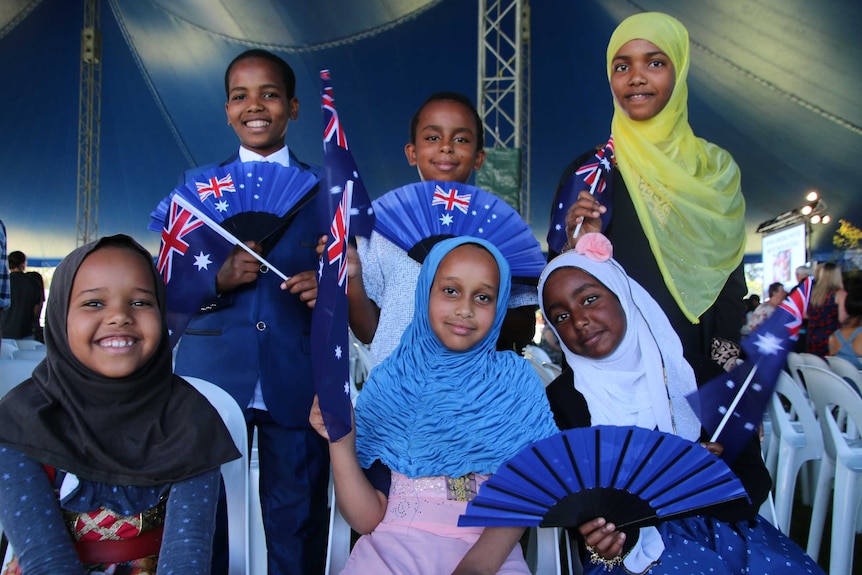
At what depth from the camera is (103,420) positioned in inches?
50.9

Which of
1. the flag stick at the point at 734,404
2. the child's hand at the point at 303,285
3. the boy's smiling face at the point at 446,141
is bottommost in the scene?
the flag stick at the point at 734,404

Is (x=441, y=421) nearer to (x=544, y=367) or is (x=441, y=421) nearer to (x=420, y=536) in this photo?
(x=420, y=536)

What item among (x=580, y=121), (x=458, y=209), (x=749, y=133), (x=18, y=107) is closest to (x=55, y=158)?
(x=18, y=107)

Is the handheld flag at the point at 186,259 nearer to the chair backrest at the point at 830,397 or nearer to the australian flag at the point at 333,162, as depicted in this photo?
the australian flag at the point at 333,162

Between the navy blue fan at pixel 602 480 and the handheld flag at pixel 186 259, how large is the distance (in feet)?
2.57

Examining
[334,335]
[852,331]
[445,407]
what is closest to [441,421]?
[445,407]

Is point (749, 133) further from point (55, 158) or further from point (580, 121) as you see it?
point (55, 158)

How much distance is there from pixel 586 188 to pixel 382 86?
32.0ft

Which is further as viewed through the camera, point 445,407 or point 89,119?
point 89,119

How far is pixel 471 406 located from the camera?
4.94ft

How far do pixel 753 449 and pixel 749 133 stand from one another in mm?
9480

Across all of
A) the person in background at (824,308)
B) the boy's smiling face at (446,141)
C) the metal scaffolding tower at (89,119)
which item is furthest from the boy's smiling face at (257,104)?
the metal scaffolding tower at (89,119)

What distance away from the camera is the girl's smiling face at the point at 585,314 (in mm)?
1650

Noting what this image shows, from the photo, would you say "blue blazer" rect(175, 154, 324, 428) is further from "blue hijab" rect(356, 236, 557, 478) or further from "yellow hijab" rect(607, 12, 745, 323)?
"yellow hijab" rect(607, 12, 745, 323)
